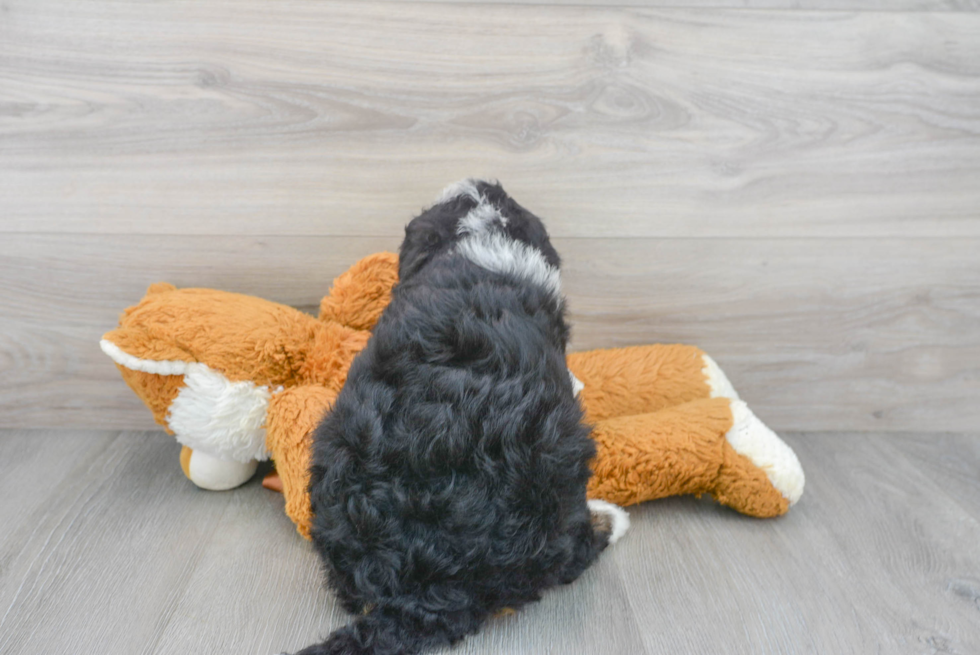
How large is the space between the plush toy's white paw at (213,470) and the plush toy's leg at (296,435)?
0.11 metres

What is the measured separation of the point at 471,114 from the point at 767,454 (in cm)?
64

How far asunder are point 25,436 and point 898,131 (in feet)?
4.80

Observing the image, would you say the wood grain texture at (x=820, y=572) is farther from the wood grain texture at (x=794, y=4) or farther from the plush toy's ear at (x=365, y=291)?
the wood grain texture at (x=794, y=4)

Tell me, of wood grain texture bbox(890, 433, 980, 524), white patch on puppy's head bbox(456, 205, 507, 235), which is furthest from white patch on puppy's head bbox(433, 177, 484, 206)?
wood grain texture bbox(890, 433, 980, 524)

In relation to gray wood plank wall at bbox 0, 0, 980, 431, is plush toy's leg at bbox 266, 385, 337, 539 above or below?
below

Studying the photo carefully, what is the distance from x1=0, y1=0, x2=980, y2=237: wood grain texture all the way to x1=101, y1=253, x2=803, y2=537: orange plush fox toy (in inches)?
7.3

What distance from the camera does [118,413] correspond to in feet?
3.62

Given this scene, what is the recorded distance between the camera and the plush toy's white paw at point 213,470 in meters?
0.92

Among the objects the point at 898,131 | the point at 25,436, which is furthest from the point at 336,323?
the point at 898,131

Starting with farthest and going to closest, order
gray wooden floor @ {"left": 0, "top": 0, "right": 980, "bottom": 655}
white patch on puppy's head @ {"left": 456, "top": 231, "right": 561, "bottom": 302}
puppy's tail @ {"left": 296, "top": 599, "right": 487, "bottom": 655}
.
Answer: gray wooden floor @ {"left": 0, "top": 0, "right": 980, "bottom": 655} → white patch on puppy's head @ {"left": 456, "top": 231, "right": 561, "bottom": 302} → puppy's tail @ {"left": 296, "top": 599, "right": 487, "bottom": 655}

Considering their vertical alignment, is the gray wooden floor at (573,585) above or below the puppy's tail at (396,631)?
below

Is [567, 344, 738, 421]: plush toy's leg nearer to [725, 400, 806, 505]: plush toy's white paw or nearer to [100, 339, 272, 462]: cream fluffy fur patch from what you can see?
[725, 400, 806, 505]: plush toy's white paw

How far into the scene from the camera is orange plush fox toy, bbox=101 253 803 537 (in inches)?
33.3

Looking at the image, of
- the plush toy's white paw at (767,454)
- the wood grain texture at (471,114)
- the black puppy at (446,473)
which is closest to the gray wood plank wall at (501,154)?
the wood grain texture at (471,114)
